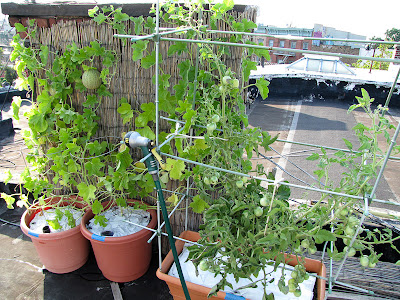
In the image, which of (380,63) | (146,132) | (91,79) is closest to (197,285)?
(146,132)

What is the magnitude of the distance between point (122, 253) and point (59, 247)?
0.49 meters

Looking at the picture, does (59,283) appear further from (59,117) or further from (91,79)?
(91,79)

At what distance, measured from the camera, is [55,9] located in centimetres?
211

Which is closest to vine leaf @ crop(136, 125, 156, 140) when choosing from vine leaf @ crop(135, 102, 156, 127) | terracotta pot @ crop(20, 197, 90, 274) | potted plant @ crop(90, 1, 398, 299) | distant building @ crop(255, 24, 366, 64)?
vine leaf @ crop(135, 102, 156, 127)

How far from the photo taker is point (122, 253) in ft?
6.69

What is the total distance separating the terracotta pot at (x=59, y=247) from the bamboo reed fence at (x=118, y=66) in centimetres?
76

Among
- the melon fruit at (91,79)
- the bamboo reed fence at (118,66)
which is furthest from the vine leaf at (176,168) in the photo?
the melon fruit at (91,79)

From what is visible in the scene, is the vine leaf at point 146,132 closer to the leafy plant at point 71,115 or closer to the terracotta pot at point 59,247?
the leafy plant at point 71,115

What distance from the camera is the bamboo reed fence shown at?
1.97 metres

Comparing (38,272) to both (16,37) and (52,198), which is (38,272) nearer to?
(52,198)

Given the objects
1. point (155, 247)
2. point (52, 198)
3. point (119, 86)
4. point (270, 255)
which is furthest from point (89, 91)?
point (270, 255)

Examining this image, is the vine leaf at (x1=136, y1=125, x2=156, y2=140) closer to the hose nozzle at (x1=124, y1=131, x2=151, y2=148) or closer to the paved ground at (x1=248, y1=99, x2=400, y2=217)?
the hose nozzle at (x1=124, y1=131, x2=151, y2=148)

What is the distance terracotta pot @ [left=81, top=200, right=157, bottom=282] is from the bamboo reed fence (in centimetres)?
35

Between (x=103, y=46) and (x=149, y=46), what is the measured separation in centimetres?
35
